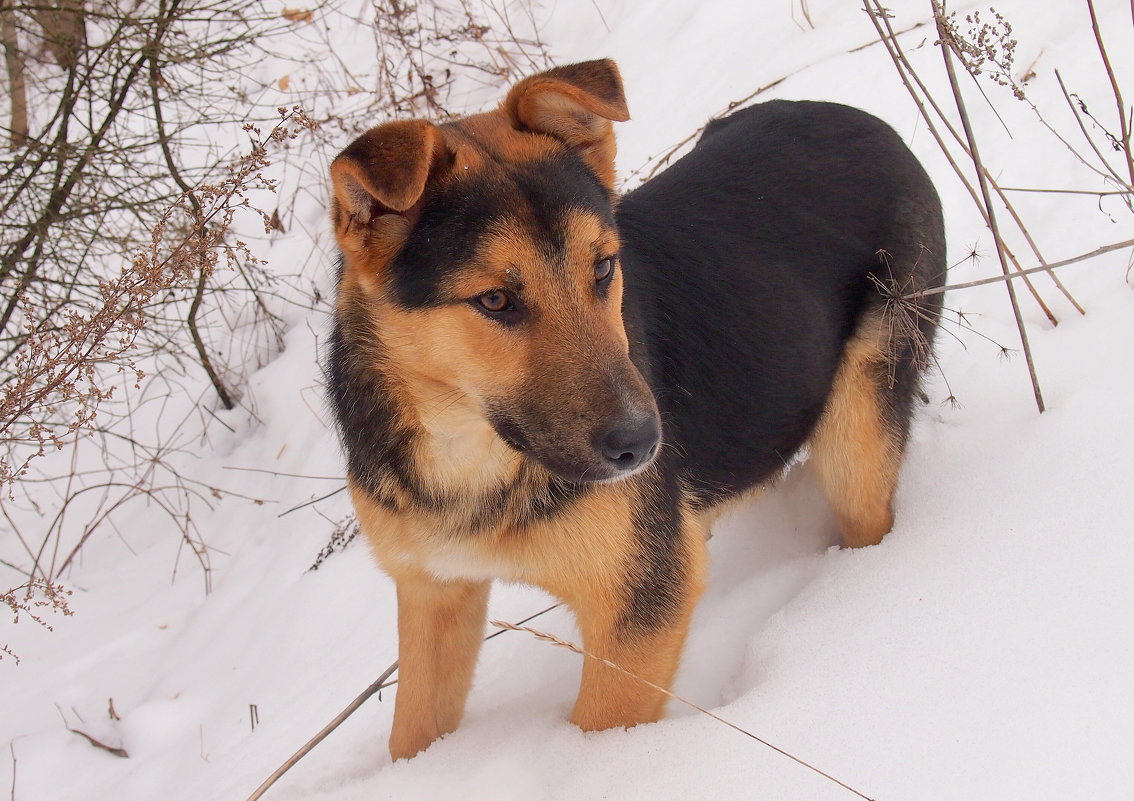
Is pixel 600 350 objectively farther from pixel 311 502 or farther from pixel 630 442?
pixel 311 502

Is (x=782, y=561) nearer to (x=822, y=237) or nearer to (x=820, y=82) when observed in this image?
(x=822, y=237)

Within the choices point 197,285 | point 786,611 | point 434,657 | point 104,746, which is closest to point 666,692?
point 786,611

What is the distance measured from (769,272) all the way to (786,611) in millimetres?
1206

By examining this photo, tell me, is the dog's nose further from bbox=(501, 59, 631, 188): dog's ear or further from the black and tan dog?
bbox=(501, 59, 631, 188): dog's ear

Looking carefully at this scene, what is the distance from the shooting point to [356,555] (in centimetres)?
494

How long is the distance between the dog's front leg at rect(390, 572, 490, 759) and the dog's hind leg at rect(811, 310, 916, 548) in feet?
4.78

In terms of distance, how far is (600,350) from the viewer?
256cm

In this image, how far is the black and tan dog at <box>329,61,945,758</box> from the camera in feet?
8.50

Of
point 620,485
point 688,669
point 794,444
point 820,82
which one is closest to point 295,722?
point 688,669

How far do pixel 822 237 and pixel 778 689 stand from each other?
158 cm

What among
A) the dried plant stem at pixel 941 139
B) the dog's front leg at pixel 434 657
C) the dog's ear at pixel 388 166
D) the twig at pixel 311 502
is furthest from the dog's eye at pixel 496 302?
the twig at pixel 311 502

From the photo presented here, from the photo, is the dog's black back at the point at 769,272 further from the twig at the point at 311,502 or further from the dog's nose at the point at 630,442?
the twig at the point at 311,502

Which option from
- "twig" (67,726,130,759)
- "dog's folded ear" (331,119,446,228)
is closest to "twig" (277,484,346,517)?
"twig" (67,726,130,759)

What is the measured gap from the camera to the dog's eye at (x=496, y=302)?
260cm
